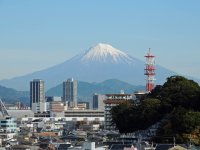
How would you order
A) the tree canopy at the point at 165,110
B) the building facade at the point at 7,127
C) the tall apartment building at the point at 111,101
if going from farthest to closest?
1. the tall apartment building at the point at 111,101
2. the building facade at the point at 7,127
3. the tree canopy at the point at 165,110

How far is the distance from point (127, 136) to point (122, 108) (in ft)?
10.6

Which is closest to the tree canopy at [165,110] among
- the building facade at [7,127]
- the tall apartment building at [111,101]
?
the building facade at [7,127]

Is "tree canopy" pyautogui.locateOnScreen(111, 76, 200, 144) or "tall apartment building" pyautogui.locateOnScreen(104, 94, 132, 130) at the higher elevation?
"tall apartment building" pyautogui.locateOnScreen(104, 94, 132, 130)

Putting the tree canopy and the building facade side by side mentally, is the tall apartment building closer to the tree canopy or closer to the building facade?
the building facade

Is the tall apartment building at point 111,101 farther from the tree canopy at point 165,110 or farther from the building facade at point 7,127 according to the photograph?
the tree canopy at point 165,110

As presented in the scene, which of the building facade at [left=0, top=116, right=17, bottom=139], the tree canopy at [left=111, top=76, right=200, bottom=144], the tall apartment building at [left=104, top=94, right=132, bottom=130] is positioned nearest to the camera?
the tree canopy at [left=111, top=76, right=200, bottom=144]

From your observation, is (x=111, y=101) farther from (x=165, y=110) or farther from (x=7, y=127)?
(x=165, y=110)

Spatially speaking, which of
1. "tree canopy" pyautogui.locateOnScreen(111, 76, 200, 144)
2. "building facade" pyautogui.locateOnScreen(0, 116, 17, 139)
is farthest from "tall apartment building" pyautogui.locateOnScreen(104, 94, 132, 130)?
"tree canopy" pyautogui.locateOnScreen(111, 76, 200, 144)

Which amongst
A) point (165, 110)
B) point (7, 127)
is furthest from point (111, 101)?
point (165, 110)

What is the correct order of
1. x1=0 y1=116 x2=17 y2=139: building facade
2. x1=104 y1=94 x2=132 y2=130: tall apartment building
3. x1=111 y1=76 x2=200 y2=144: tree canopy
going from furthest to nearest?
x1=104 y1=94 x2=132 y2=130: tall apartment building < x1=0 y1=116 x2=17 y2=139: building facade < x1=111 y1=76 x2=200 y2=144: tree canopy

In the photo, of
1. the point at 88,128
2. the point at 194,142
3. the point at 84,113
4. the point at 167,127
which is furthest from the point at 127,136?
the point at 84,113

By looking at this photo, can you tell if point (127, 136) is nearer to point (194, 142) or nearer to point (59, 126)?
point (194, 142)

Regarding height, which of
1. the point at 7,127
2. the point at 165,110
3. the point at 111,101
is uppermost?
the point at 111,101

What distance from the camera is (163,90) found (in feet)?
237
